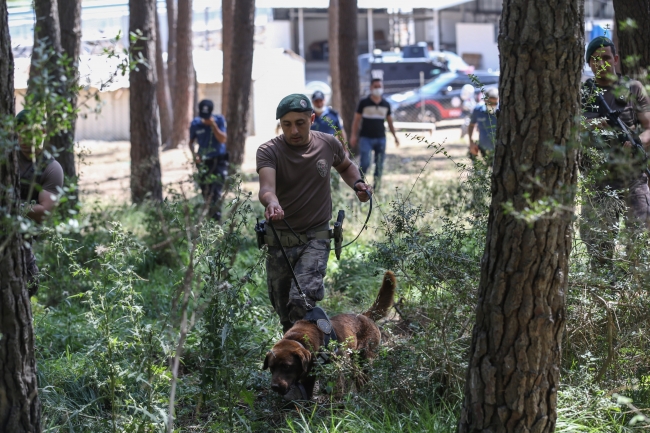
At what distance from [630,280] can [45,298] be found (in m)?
5.66

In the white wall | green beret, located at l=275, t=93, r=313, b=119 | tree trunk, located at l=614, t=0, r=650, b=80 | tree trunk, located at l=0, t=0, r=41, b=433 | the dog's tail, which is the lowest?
the dog's tail

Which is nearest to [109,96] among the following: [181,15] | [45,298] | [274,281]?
[181,15]

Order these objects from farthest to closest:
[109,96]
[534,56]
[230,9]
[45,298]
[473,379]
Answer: [109,96] → [230,9] → [45,298] → [473,379] → [534,56]

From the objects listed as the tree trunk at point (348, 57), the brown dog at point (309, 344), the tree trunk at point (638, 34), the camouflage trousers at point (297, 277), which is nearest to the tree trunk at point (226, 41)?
the tree trunk at point (348, 57)

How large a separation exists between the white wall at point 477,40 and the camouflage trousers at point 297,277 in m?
43.7

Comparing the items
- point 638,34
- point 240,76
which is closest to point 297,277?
point 638,34

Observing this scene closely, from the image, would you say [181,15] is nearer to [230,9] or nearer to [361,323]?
[230,9]

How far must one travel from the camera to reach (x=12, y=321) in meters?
3.42

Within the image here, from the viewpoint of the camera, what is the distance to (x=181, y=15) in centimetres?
2242

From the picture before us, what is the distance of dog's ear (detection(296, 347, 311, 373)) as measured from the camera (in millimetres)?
4727

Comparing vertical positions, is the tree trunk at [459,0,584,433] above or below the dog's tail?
above

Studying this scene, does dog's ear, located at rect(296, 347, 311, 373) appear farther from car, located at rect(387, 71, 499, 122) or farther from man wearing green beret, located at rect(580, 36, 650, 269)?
car, located at rect(387, 71, 499, 122)

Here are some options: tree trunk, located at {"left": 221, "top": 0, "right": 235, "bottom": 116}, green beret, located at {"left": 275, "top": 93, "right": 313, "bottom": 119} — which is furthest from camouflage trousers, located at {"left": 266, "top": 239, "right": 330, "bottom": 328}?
tree trunk, located at {"left": 221, "top": 0, "right": 235, "bottom": 116}

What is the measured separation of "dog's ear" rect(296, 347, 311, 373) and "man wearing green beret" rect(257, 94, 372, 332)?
0.73 metres
